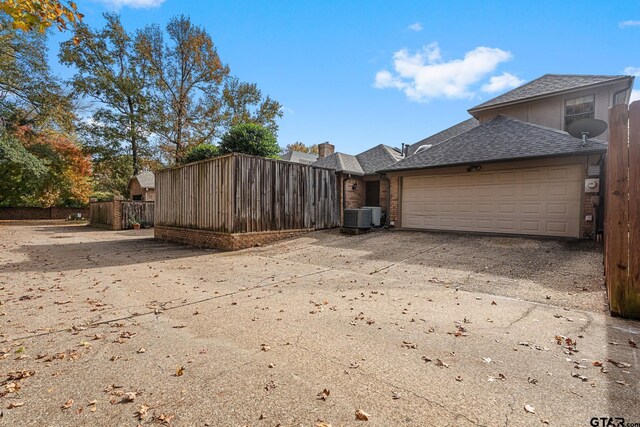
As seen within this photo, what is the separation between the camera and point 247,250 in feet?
31.4

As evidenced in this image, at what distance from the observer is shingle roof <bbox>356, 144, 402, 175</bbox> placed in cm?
1570

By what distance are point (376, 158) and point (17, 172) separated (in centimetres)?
2935

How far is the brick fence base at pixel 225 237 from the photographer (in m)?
9.71

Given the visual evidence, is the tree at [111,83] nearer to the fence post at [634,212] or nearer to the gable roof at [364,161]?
the gable roof at [364,161]

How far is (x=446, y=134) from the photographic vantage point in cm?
1817

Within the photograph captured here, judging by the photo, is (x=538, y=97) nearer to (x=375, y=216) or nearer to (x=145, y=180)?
(x=375, y=216)

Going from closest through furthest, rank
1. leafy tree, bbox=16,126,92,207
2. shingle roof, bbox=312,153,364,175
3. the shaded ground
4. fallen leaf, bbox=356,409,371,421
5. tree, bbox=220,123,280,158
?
1. fallen leaf, bbox=356,409,371,421
2. the shaded ground
3. shingle roof, bbox=312,153,364,175
4. tree, bbox=220,123,280,158
5. leafy tree, bbox=16,126,92,207

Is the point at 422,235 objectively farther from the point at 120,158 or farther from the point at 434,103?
the point at 120,158

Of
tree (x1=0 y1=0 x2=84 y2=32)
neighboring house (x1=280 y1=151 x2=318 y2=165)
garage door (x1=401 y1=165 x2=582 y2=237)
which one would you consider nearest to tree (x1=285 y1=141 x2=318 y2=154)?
neighboring house (x1=280 y1=151 x2=318 y2=165)

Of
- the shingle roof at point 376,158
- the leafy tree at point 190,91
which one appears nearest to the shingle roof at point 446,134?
the shingle roof at point 376,158

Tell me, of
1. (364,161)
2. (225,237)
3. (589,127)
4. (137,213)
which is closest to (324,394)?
(225,237)

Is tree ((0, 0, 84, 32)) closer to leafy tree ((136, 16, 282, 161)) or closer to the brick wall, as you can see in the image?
the brick wall

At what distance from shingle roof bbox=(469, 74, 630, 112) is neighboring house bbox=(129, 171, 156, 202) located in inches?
1025

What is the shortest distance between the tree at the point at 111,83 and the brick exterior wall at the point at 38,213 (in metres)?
9.26
